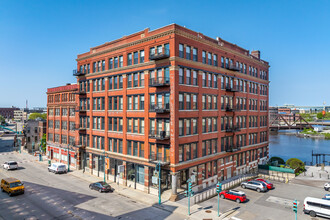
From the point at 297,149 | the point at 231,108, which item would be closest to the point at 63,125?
the point at 231,108

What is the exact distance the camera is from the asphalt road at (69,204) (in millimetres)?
25922

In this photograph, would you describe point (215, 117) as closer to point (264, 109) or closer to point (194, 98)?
point (194, 98)

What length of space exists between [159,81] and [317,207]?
25.1m

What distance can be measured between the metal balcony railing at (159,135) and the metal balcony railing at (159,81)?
22.0ft

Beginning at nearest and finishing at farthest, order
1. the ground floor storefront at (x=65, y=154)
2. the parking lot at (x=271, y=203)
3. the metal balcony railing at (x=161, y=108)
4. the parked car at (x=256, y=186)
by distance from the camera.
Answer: the parking lot at (x=271, y=203)
the metal balcony railing at (x=161, y=108)
the parked car at (x=256, y=186)
the ground floor storefront at (x=65, y=154)

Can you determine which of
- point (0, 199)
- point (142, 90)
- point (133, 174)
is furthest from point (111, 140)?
point (0, 199)

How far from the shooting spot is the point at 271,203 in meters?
30.8

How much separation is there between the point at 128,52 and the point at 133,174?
20295 mm

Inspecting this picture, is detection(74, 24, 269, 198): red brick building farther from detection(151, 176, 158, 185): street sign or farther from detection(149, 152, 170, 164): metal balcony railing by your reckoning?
detection(151, 176, 158, 185): street sign

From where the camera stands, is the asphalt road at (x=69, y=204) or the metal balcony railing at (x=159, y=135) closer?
the asphalt road at (x=69, y=204)

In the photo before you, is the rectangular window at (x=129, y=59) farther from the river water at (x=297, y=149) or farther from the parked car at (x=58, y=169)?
the river water at (x=297, y=149)

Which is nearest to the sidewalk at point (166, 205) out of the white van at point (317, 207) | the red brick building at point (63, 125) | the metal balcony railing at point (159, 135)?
the metal balcony railing at point (159, 135)

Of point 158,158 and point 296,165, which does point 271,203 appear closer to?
point 158,158

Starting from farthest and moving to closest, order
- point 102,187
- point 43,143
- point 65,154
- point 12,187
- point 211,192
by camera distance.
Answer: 1. point 43,143
2. point 65,154
3. point 102,187
4. point 211,192
5. point 12,187
